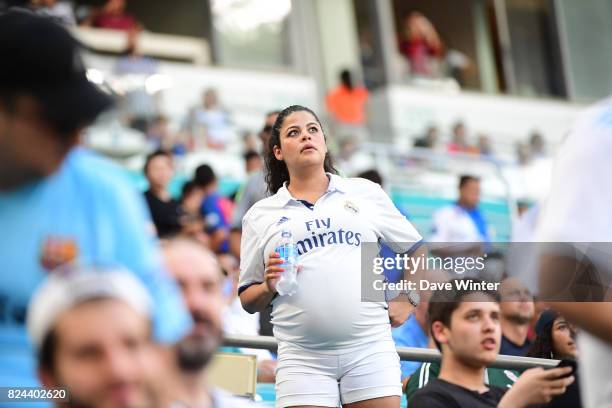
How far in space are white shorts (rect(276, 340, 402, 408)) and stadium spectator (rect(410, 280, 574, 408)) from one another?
157 millimetres

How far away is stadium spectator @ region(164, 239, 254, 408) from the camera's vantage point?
217 centimetres

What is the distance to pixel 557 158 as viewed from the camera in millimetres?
2375

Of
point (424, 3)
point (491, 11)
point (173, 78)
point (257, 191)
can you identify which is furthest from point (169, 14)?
point (257, 191)

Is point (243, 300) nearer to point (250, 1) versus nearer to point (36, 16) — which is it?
point (36, 16)

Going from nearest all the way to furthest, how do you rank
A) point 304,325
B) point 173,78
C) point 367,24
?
1. point 304,325
2. point 173,78
3. point 367,24

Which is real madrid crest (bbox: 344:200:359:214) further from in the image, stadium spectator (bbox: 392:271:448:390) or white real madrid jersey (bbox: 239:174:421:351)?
stadium spectator (bbox: 392:271:448:390)

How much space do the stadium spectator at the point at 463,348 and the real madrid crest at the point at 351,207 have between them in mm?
509

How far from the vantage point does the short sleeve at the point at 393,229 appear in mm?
4844

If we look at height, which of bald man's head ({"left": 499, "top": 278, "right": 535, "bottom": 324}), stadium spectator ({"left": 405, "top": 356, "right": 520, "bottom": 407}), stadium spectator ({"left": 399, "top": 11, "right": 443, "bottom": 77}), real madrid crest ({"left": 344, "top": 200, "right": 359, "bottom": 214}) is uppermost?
stadium spectator ({"left": 399, "top": 11, "right": 443, "bottom": 77})

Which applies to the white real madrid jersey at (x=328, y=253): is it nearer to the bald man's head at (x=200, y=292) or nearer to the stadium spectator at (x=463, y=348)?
the stadium spectator at (x=463, y=348)

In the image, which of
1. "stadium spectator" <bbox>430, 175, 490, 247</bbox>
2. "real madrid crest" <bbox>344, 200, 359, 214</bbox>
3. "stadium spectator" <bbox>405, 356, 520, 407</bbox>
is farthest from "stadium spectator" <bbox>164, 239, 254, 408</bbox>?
"stadium spectator" <bbox>430, 175, 490, 247</bbox>

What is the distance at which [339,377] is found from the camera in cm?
469

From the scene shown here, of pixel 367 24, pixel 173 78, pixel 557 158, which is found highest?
pixel 367 24

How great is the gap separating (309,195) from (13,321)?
2.71 m
